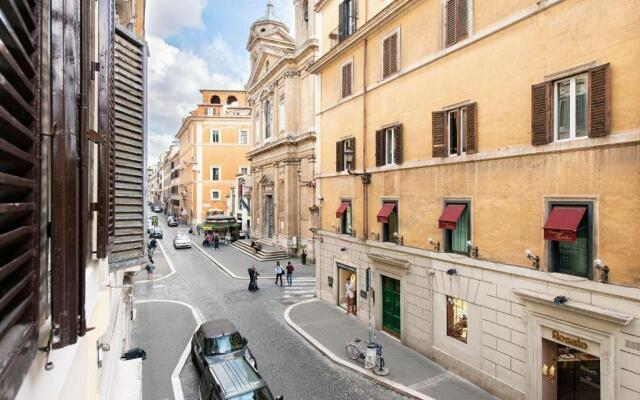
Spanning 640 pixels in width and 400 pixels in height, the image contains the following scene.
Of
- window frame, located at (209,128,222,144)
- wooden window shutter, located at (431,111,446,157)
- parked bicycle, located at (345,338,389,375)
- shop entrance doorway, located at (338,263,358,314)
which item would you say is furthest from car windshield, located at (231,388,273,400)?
window frame, located at (209,128,222,144)

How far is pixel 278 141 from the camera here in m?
40.4

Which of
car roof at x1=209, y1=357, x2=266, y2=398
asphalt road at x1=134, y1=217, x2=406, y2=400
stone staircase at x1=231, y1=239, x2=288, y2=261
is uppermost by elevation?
car roof at x1=209, y1=357, x2=266, y2=398

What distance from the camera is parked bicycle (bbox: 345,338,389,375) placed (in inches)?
528

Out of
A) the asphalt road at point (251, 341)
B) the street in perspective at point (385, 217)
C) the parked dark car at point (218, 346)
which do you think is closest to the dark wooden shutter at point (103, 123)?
the street in perspective at point (385, 217)

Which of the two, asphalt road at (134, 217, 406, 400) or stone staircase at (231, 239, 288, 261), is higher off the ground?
stone staircase at (231, 239, 288, 261)

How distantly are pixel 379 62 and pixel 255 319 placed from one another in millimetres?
12894

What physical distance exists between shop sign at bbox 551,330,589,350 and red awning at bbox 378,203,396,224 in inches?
291

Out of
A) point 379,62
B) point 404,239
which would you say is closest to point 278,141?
point 379,62

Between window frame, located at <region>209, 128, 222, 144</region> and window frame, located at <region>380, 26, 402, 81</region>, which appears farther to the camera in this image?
window frame, located at <region>209, 128, 222, 144</region>

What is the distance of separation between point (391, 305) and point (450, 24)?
10.8 m

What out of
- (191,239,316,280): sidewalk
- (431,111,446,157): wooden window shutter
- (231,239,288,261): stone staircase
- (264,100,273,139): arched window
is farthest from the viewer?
(264,100,273,139): arched window

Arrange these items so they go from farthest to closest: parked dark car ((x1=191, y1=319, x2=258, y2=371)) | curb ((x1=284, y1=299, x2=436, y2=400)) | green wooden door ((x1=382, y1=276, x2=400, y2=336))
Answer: green wooden door ((x1=382, y1=276, x2=400, y2=336)) → parked dark car ((x1=191, y1=319, x2=258, y2=371)) → curb ((x1=284, y1=299, x2=436, y2=400))

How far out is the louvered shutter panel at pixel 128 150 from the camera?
6.77m

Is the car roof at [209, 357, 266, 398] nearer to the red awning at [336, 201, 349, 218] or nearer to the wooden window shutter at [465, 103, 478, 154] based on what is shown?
the wooden window shutter at [465, 103, 478, 154]
